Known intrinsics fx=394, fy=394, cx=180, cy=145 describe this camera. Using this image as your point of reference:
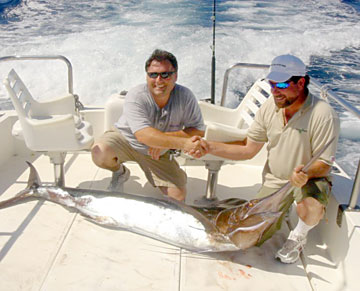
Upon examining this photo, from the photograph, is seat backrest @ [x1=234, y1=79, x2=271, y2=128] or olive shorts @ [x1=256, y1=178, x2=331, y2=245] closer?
olive shorts @ [x1=256, y1=178, x2=331, y2=245]

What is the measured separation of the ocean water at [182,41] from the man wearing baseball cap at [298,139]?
3.72 m

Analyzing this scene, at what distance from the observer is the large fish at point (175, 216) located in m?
2.20

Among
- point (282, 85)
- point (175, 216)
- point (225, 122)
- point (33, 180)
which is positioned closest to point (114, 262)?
point (175, 216)

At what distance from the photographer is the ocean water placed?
28.5ft

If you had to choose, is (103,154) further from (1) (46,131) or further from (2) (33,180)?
(2) (33,180)

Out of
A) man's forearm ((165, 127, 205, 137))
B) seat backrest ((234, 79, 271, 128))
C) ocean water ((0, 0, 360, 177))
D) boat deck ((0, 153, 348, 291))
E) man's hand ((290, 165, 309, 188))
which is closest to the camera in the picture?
man's hand ((290, 165, 309, 188))

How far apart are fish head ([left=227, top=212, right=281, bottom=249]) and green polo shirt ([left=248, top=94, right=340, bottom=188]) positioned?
36cm

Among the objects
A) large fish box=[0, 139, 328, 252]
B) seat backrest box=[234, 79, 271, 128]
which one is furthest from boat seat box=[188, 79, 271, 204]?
large fish box=[0, 139, 328, 252]

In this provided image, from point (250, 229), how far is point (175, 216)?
1.70 feet

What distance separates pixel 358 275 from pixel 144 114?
5.32ft

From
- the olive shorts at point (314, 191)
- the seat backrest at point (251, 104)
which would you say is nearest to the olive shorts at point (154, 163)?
the seat backrest at point (251, 104)

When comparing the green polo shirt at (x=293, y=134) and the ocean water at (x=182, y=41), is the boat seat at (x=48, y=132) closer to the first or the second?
the green polo shirt at (x=293, y=134)

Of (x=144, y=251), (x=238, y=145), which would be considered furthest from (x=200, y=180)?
(x=144, y=251)

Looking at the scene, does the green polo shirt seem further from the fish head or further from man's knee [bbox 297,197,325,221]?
the fish head
